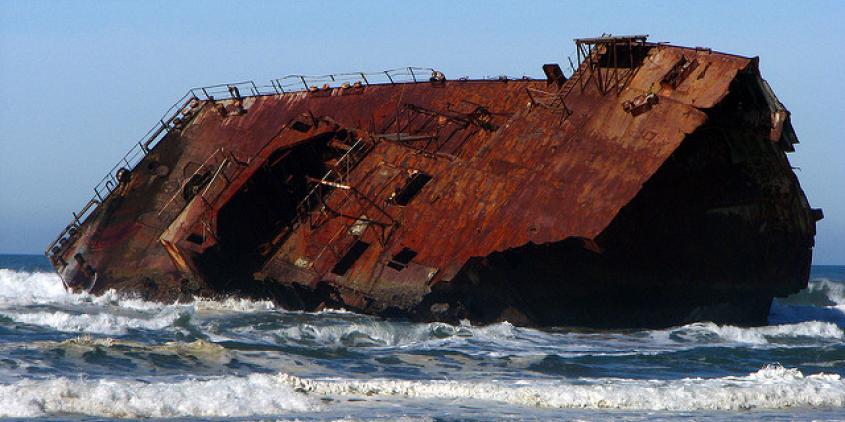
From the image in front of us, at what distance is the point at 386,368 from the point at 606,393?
11.2 ft

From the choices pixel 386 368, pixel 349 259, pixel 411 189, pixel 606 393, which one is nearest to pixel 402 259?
pixel 349 259

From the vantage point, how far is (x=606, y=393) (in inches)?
656

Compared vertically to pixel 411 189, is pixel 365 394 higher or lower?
lower

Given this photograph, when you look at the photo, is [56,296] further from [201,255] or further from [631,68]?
[631,68]

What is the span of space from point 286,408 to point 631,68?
29.3 feet

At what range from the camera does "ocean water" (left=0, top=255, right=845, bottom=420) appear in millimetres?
15680

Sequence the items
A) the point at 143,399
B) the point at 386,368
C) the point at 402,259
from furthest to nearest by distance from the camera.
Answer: the point at 402,259
the point at 386,368
the point at 143,399

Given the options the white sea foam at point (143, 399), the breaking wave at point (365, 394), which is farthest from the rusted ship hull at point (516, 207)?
the white sea foam at point (143, 399)

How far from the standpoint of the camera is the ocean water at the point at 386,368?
1568 cm

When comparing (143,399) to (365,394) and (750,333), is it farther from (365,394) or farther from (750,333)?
(750,333)

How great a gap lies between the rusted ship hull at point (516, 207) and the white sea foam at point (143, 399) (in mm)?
5771

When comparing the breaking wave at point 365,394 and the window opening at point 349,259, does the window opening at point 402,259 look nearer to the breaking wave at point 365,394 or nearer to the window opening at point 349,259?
the window opening at point 349,259

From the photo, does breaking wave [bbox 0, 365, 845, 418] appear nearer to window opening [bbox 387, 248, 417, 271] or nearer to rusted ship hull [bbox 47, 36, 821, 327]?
rusted ship hull [bbox 47, 36, 821, 327]

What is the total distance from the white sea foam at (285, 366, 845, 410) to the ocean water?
22 mm
